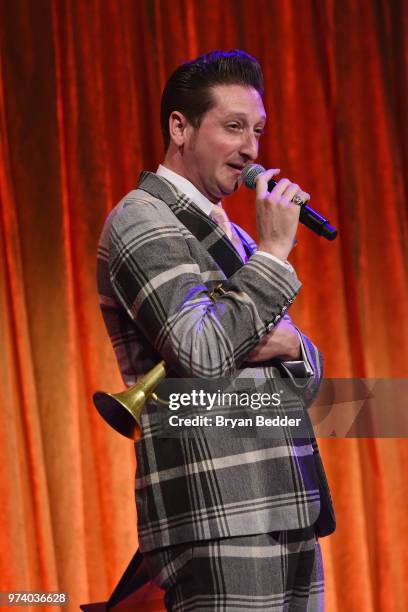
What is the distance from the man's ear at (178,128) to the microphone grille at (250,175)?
0.44 ft

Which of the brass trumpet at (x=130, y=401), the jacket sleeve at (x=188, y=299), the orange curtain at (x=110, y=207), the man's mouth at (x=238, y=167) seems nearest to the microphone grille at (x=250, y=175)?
the man's mouth at (x=238, y=167)

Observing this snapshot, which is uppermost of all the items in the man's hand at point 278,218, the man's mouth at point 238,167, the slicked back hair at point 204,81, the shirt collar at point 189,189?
the slicked back hair at point 204,81

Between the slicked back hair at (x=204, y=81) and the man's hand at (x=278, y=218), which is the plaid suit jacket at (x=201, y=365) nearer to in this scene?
the man's hand at (x=278, y=218)

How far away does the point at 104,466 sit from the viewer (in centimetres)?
269

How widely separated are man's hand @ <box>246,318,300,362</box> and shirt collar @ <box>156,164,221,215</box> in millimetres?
271

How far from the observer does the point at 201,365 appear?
1.18m

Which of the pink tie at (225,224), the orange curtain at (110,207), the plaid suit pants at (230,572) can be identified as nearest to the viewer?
the plaid suit pants at (230,572)

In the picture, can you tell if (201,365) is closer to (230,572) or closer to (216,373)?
(216,373)

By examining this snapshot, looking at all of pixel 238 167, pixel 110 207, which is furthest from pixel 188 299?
pixel 110 207

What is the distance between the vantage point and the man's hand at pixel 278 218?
1.26 metres

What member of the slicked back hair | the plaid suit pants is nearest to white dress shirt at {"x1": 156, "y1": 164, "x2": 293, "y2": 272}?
the slicked back hair

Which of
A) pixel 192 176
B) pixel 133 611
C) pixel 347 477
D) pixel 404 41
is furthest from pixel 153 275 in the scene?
pixel 404 41

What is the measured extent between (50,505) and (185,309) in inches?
64.9

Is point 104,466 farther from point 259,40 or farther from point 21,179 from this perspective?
point 259,40
